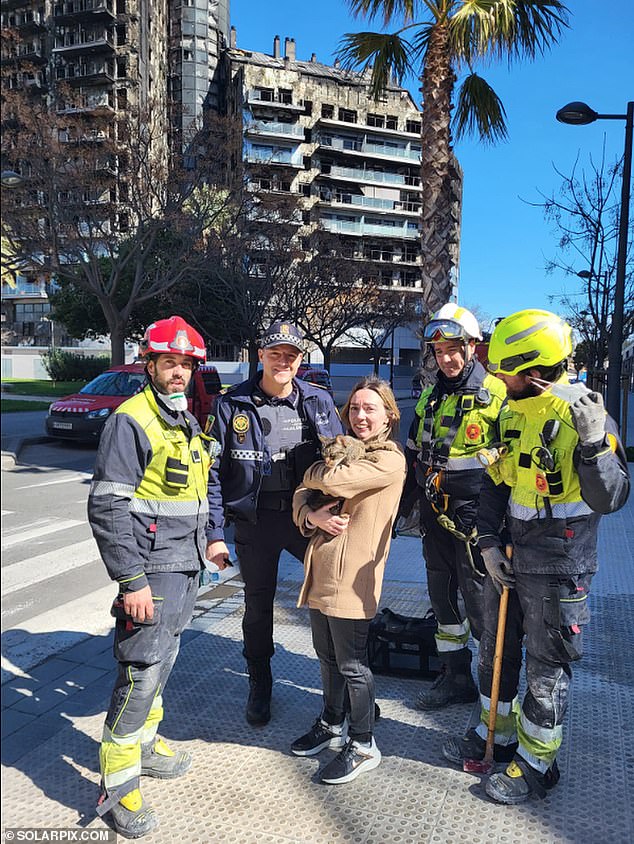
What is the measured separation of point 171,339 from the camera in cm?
266

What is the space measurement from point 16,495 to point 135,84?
13808mm

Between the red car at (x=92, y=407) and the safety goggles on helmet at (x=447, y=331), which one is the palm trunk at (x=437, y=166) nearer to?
the safety goggles on helmet at (x=447, y=331)

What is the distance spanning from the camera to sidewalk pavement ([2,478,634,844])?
99.1 inches

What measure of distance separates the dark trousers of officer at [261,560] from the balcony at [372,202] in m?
62.4

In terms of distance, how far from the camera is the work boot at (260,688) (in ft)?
11.0

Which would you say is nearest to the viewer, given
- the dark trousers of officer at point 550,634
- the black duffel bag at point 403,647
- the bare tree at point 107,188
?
the dark trousers of officer at point 550,634

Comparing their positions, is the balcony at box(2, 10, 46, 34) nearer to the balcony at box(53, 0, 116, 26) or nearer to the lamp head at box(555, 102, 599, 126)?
the lamp head at box(555, 102, 599, 126)

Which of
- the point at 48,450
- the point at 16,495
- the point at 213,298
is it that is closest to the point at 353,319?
the point at 213,298

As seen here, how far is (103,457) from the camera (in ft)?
8.11

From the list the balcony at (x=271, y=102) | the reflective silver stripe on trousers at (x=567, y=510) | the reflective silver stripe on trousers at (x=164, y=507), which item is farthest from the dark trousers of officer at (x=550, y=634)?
the balcony at (x=271, y=102)

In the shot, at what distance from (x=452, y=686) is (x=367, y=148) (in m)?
69.0

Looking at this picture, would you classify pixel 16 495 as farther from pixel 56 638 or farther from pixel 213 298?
pixel 213 298

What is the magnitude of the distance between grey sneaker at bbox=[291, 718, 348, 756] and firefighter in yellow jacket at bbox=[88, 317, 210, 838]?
0.70 meters

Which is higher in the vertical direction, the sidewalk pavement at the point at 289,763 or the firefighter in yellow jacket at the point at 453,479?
the firefighter in yellow jacket at the point at 453,479
